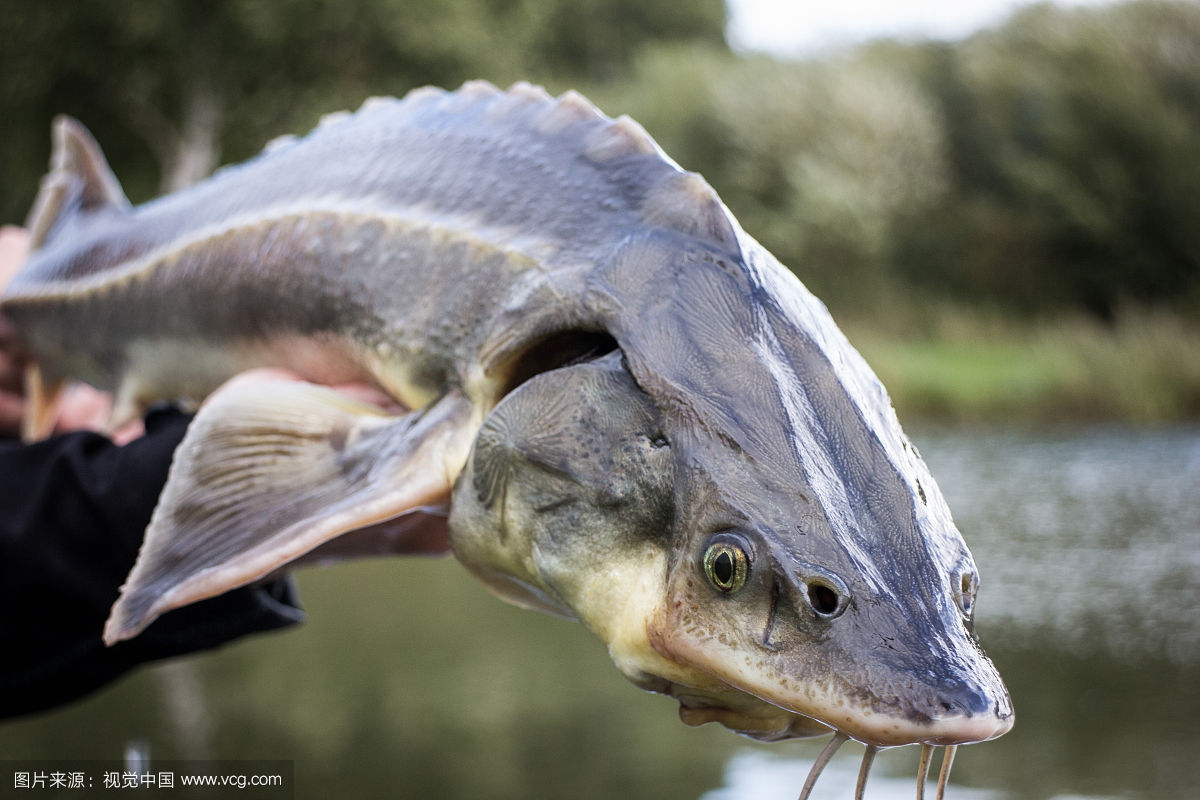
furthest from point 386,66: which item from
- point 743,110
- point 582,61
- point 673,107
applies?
point 582,61

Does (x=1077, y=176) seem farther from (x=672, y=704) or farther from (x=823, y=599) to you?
(x=823, y=599)

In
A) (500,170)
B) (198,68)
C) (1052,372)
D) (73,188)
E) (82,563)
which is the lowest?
(198,68)

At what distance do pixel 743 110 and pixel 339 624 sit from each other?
7421 mm

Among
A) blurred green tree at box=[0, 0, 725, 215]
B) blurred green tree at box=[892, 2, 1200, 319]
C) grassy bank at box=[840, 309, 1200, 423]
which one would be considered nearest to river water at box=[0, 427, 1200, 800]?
grassy bank at box=[840, 309, 1200, 423]

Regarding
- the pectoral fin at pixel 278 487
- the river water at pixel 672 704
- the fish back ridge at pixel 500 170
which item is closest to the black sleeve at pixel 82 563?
the pectoral fin at pixel 278 487

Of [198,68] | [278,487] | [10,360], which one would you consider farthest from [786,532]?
[198,68]

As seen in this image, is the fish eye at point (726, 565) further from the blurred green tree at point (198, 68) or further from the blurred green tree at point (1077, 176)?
the blurred green tree at point (198, 68)

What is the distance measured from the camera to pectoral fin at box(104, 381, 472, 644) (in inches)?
32.8

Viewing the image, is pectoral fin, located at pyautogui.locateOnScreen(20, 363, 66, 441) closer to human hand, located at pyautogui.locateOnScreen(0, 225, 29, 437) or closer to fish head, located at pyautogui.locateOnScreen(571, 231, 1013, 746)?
human hand, located at pyautogui.locateOnScreen(0, 225, 29, 437)

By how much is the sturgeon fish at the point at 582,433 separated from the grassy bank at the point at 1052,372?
3607mm

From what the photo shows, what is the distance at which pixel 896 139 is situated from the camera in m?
9.11

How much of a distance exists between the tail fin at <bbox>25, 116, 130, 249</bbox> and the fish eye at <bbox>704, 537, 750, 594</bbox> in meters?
1.30

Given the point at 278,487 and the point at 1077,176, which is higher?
the point at 1077,176

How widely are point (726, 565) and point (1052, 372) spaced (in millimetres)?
4227
